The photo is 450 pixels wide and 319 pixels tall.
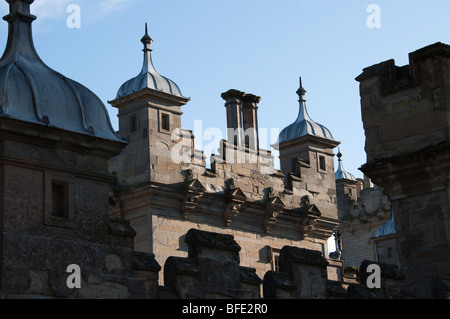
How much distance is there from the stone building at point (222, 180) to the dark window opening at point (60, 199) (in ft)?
38.6

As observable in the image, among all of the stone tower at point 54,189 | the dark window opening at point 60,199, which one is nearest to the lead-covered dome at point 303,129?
the stone tower at point 54,189

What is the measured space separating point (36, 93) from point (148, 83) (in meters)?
13.0

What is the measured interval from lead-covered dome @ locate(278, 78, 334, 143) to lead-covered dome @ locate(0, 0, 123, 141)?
16568mm

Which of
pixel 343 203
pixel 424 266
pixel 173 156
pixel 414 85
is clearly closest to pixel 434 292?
pixel 424 266

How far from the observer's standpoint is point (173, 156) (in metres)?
24.3

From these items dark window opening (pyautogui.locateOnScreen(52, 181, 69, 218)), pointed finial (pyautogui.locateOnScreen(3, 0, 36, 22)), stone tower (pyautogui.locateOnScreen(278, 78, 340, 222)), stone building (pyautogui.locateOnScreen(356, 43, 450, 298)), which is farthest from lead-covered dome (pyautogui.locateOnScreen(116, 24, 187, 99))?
dark window opening (pyautogui.locateOnScreen(52, 181, 69, 218))

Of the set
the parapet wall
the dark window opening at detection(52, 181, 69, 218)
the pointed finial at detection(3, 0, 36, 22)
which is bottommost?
the parapet wall

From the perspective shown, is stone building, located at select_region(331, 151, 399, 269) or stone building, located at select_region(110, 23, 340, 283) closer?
stone building, located at select_region(110, 23, 340, 283)

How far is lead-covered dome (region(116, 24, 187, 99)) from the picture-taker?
24.1 metres

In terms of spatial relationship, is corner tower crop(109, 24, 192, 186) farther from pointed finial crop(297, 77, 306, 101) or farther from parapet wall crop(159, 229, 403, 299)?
parapet wall crop(159, 229, 403, 299)

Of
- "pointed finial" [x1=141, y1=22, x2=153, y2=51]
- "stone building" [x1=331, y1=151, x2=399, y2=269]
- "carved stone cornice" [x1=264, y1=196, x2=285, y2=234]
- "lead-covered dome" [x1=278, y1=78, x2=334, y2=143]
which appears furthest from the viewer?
"stone building" [x1=331, y1=151, x2=399, y2=269]

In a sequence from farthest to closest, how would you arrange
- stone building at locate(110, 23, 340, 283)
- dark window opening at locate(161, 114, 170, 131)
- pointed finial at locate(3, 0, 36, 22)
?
dark window opening at locate(161, 114, 170, 131), stone building at locate(110, 23, 340, 283), pointed finial at locate(3, 0, 36, 22)

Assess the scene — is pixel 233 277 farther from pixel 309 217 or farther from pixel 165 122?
pixel 309 217

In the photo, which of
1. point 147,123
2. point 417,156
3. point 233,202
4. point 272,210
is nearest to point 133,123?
point 147,123
